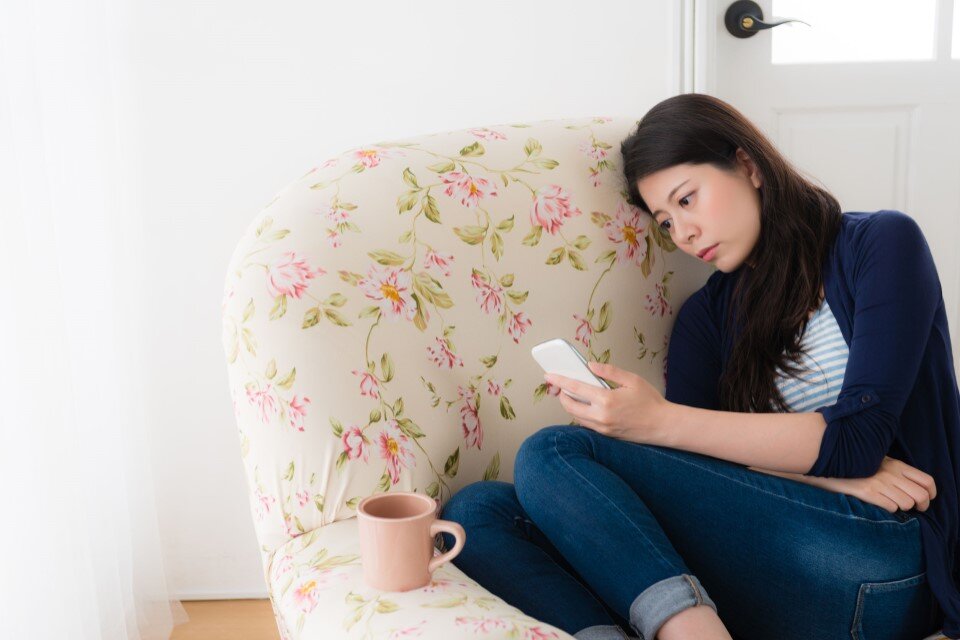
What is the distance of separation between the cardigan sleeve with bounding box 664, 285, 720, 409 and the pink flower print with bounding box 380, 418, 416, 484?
1.52 ft

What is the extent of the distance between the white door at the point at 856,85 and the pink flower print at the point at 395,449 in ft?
3.40

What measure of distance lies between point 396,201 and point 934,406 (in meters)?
0.77

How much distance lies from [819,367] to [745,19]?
0.84 m

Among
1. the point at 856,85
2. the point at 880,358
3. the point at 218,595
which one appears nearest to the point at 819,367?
the point at 880,358

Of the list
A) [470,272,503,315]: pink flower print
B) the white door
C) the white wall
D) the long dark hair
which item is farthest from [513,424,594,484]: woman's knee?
the white door

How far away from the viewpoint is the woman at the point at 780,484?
3.08 feet

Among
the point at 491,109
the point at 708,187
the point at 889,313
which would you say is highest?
the point at 491,109

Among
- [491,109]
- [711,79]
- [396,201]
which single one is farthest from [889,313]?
[491,109]

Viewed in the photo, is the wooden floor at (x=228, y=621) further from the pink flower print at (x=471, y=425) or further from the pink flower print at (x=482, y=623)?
the pink flower print at (x=482, y=623)

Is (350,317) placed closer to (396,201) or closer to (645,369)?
(396,201)

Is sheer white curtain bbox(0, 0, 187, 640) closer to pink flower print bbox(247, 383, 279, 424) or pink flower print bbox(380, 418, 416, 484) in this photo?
pink flower print bbox(247, 383, 279, 424)

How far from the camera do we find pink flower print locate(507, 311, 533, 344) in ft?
3.93

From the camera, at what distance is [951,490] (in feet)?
3.43

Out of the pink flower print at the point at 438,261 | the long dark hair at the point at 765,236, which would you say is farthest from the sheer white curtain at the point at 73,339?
the long dark hair at the point at 765,236
